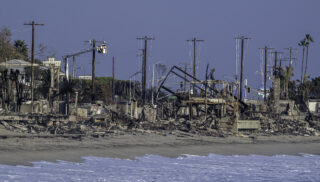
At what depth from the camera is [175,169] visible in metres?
19.7

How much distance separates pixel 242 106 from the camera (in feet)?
133

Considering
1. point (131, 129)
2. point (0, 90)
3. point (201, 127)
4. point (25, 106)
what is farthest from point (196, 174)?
point (0, 90)

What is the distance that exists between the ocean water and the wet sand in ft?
2.44

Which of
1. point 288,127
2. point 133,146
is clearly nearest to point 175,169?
point 133,146

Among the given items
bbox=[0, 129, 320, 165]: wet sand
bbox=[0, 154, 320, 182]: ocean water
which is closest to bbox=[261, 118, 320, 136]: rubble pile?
bbox=[0, 129, 320, 165]: wet sand

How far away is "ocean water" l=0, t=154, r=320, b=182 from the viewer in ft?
55.5

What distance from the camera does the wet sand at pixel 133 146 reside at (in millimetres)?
19750

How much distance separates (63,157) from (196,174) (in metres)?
4.75

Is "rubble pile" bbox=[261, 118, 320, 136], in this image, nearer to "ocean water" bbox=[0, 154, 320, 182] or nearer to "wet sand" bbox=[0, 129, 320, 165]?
"wet sand" bbox=[0, 129, 320, 165]

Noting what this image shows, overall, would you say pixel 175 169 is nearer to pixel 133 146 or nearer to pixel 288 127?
pixel 133 146

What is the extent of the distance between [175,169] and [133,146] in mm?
4410

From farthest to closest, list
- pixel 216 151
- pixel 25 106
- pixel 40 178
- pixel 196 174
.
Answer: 1. pixel 25 106
2. pixel 216 151
3. pixel 196 174
4. pixel 40 178

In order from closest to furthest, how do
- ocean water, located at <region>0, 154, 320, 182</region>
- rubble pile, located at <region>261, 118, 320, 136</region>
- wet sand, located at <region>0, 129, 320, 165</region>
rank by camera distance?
ocean water, located at <region>0, 154, 320, 182</region>
wet sand, located at <region>0, 129, 320, 165</region>
rubble pile, located at <region>261, 118, 320, 136</region>

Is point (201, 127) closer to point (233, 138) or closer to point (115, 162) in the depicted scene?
point (233, 138)
